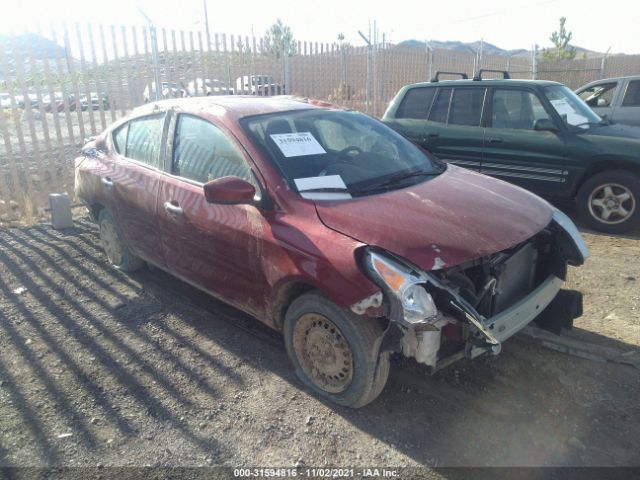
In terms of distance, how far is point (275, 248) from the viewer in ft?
9.35

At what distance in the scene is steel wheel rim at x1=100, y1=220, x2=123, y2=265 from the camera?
4673 millimetres

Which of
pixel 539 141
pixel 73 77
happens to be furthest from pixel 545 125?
pixel 73 77

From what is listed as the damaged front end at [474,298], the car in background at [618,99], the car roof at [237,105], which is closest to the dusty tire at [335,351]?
the damaged front end at [474,298]

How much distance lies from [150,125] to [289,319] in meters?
2.22

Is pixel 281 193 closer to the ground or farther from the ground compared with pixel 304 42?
closer to the ground

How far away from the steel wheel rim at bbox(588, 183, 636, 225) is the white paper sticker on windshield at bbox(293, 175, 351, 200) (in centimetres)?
426

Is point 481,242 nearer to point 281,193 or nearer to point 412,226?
point 412,226

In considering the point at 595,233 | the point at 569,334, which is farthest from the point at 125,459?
the point at 595,233

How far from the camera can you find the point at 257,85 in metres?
10.0

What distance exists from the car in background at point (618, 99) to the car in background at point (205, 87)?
696cm

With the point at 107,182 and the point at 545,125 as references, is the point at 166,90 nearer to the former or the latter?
the point at 107,182

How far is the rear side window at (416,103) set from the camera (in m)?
7.16

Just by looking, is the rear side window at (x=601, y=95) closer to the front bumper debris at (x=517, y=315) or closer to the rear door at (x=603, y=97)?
the rear door at (x=603, y=97)

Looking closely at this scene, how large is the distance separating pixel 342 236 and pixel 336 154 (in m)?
0.96
